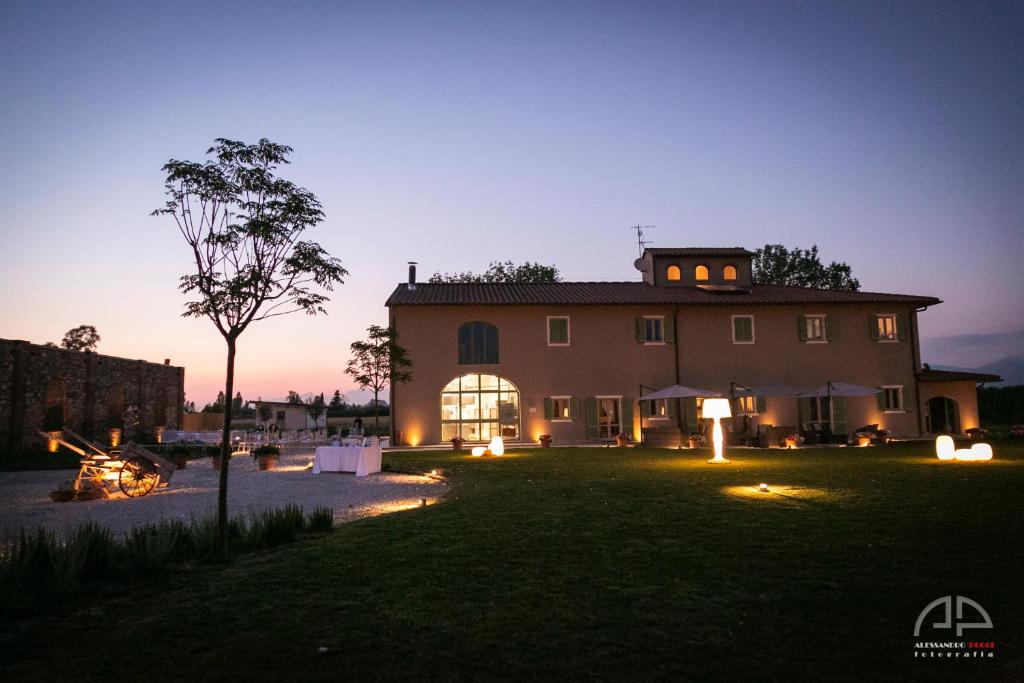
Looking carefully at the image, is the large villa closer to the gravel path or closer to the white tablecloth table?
the white tablecloth table

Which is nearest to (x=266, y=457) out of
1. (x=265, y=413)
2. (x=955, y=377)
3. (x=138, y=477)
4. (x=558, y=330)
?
(x=138, y=477)

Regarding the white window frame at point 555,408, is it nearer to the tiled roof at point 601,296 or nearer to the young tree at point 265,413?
the tiled roof at point 601,296

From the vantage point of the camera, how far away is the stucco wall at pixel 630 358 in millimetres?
22484

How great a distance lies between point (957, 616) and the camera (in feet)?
12.1

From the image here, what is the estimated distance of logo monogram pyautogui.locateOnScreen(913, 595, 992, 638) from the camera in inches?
140

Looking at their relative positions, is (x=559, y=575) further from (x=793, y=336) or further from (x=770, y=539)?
(x=793, y=336)

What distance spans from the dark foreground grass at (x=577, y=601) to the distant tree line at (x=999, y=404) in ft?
103

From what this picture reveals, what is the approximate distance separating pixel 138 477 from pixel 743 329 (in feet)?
68.1

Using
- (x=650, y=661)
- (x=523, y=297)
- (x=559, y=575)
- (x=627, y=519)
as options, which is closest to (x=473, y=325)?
(x=523, y=297)

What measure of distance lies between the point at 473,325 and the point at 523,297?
2325 mm

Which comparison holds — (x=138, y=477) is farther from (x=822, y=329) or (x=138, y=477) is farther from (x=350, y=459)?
(x=822, y=329)

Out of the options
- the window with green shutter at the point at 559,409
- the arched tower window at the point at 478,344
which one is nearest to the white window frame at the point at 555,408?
the window with green shutter at the point at 559,409

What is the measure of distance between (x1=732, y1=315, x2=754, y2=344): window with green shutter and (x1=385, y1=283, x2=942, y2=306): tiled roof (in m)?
0.68

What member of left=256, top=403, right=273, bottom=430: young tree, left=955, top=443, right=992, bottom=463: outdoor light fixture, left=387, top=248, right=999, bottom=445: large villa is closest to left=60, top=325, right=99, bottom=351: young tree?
left=256, top=403, right=273, bottom=430: young tree
